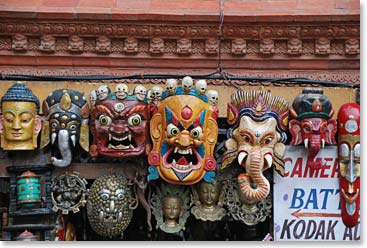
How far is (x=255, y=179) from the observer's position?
811 cm

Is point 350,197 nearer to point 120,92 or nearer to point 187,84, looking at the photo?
point 187,84

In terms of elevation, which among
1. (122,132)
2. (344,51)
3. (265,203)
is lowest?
(265,203)

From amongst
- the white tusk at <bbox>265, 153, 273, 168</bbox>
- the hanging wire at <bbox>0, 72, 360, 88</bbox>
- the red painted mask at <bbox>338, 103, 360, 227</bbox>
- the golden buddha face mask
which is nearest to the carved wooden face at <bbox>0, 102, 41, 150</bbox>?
the golden buddha face mask

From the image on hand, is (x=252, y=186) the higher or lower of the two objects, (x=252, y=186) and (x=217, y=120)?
the lower

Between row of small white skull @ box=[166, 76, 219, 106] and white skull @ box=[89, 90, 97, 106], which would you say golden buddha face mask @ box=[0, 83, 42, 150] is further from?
row of small white skull @ box=[166, 76, 219, 106]

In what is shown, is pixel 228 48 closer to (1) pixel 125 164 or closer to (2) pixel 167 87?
(2) pixel 167 87

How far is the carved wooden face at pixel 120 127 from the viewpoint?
8.12 meters

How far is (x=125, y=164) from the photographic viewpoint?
8422 millimetres

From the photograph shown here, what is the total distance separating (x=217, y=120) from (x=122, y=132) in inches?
32.2

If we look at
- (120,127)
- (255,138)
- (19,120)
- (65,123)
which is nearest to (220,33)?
(255,138)

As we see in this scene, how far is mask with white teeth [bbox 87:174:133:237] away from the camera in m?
8.20

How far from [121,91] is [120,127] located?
29 cm

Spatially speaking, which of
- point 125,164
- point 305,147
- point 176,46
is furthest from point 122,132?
point 305,147

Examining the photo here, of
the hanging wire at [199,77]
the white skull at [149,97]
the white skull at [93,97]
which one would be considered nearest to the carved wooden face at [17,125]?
the hanging wire at [199,77]
